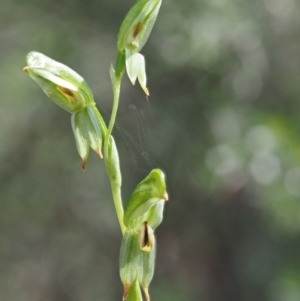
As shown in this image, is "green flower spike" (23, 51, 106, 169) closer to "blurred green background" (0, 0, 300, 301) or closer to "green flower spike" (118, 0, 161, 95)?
"green flower spike" (118, 0, 161, 95)

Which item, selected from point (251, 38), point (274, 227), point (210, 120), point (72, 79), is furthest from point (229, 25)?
point (72, 79)

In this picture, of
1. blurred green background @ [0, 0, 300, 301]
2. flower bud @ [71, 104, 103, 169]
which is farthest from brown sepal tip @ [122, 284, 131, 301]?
blurred green background @ [0, 0, 300, 301]

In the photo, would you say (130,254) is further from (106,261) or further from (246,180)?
(106,261)

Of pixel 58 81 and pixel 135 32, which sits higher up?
pixel 135 32

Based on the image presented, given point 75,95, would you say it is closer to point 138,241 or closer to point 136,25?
point 136,25

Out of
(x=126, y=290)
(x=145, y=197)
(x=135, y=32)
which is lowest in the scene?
(x=126, y=290)

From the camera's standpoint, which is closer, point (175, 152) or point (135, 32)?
point (135, 32)

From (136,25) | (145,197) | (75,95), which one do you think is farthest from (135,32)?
(145,197)
